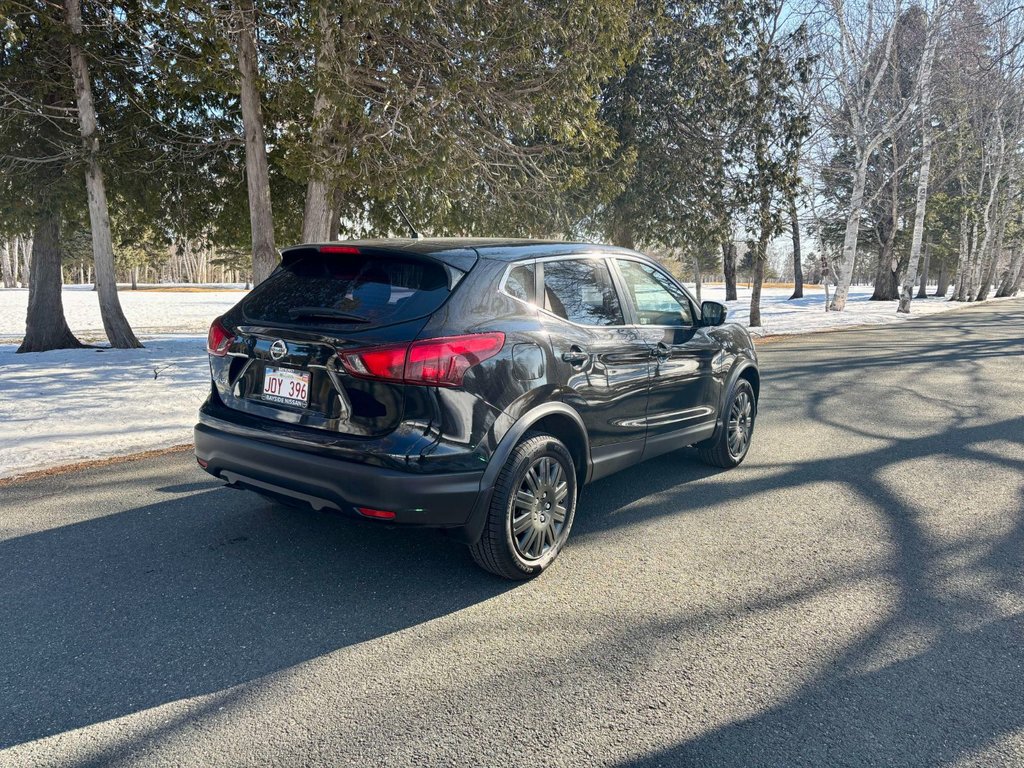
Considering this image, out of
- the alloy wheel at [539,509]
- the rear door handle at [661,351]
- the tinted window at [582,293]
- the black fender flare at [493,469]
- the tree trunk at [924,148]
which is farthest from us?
the tree trunk at [924,148]

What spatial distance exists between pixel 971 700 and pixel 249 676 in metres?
2.74

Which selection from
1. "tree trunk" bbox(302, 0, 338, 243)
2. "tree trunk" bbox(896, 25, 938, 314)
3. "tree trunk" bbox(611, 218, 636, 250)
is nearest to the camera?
"tree trunk" bbox(302, 0, 338, 243)

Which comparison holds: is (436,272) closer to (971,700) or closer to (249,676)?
(249,676)

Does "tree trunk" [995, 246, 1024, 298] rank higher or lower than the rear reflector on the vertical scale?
higher

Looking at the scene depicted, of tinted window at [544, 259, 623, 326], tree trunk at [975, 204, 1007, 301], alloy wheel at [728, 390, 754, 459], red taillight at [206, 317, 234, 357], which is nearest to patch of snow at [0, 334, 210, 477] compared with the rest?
red taillight at [206, 317, 234, 357]

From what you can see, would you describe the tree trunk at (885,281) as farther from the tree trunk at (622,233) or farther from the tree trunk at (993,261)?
the tree trunk at (622,233)

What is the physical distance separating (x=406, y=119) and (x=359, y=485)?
7.55 meters

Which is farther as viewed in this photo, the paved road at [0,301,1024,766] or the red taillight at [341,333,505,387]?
the red taillight at [341,333,505,387]

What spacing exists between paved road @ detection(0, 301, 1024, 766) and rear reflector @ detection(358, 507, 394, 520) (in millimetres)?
463

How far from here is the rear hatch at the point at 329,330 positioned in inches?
125

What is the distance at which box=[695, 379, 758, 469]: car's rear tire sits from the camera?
5.35 meters

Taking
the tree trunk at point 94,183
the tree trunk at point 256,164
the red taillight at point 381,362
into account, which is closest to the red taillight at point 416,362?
the red taillight at point 381,362

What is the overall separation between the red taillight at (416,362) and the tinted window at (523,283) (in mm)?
547

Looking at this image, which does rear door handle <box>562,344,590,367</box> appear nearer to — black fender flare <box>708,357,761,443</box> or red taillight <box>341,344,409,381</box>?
red taillight <box>341,344,409,381</box>
